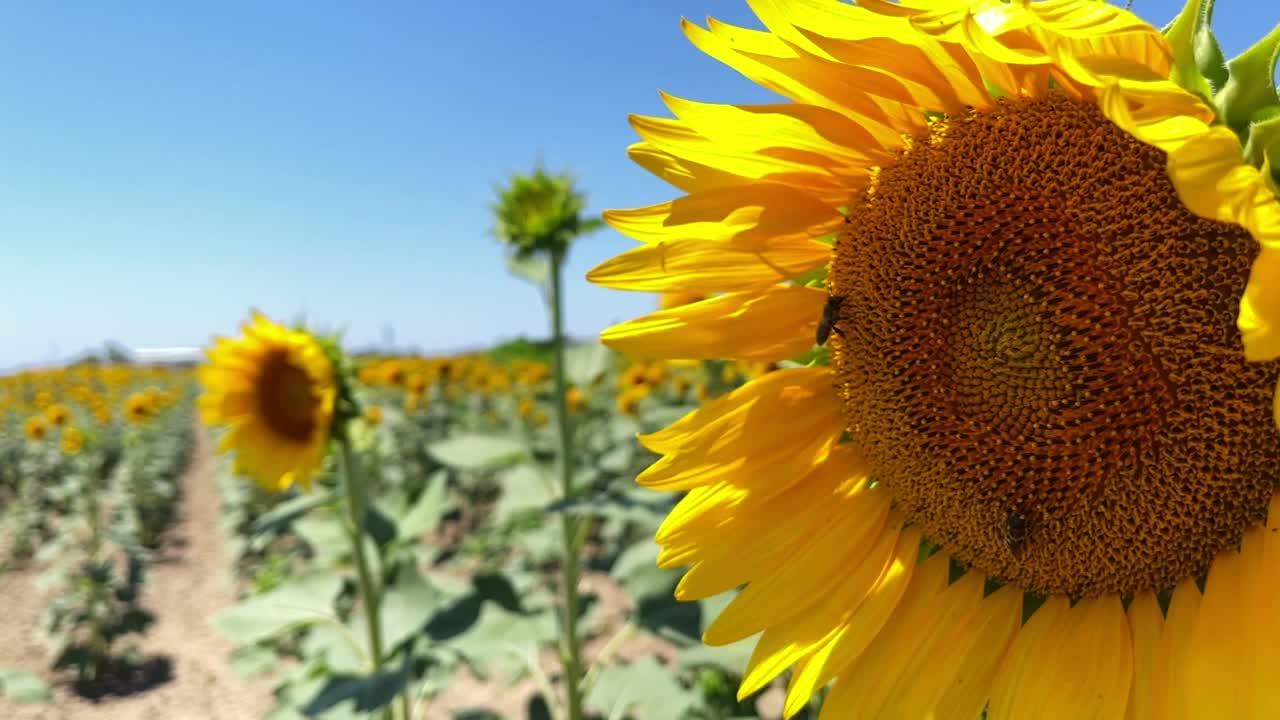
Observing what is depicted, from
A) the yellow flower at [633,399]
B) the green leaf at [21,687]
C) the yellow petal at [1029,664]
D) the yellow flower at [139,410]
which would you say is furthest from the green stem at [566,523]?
the yellow flower at [139,410]

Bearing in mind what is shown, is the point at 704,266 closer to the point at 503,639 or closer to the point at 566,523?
the point at 566,523

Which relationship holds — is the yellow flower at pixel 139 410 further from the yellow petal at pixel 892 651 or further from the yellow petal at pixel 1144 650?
the yellow petal at pixel 1144 650

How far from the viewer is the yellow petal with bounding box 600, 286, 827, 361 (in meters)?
1.23

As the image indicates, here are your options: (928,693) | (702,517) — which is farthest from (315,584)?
(928,693)

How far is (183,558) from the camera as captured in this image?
11.0 m

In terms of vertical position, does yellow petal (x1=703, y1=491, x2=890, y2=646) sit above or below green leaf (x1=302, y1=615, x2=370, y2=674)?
above

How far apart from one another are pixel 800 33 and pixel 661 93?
22cm

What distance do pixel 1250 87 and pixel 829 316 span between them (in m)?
0.53

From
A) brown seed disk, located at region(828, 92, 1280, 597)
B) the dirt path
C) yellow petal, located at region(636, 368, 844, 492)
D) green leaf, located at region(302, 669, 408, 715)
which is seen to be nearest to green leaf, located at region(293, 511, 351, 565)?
green leaf, located at region(302, 669, 408, 715)

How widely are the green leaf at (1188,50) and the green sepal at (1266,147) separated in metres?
0.07

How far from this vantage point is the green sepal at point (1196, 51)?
0.83 m

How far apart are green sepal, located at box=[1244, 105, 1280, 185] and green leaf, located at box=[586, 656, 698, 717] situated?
2432 mm

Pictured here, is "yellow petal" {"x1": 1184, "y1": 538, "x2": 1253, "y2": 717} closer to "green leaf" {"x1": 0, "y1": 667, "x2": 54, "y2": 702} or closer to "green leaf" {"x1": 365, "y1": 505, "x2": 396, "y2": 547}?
"green leaf" {"x1": 365, "y1": 505, "x2": 396, "y2": 547}

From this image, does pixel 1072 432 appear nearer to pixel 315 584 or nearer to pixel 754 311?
pixel 754 311
